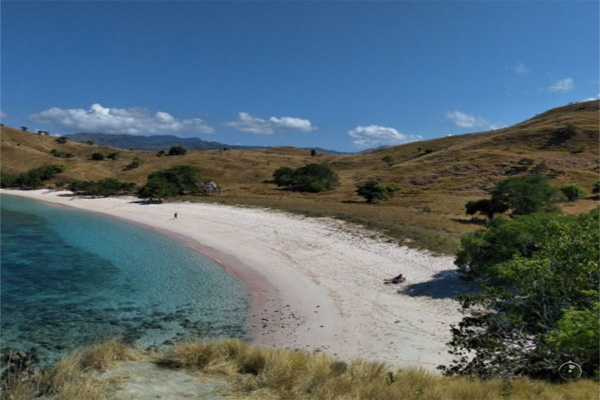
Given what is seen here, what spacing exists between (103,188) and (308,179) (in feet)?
123

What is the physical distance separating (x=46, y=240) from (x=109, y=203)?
2575 centimetres

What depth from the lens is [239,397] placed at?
815 cm

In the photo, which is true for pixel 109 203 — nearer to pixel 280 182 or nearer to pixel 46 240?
pixel 46 240

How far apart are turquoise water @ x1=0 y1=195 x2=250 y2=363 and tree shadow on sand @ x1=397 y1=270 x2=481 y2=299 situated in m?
8.97

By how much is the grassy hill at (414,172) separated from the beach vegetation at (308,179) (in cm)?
244

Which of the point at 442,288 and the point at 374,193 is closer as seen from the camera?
the point at 442,288

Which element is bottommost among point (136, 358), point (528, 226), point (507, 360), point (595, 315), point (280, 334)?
point (280, 334)

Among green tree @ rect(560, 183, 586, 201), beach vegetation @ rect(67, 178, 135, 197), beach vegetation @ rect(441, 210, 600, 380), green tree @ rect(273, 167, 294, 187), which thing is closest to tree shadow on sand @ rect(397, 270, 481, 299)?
beach vegetation @ rect(441, 210, 600, 380)

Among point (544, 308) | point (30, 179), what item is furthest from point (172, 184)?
point (544, 308)

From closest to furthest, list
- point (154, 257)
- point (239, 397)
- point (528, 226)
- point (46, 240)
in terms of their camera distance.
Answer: point (239, 397) → point (528, 226) → point (154, 257) → point (46, 240)

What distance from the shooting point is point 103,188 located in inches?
2808

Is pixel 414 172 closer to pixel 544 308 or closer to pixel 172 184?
pixel 172 184

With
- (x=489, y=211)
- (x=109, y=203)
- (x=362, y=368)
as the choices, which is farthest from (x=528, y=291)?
(x=109, y=203)

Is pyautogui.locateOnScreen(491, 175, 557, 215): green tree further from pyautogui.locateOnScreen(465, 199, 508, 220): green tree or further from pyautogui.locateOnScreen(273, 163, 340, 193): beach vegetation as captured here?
pyautogui.locateOnScreen(273, 163, 340, 193): beach vegetation
